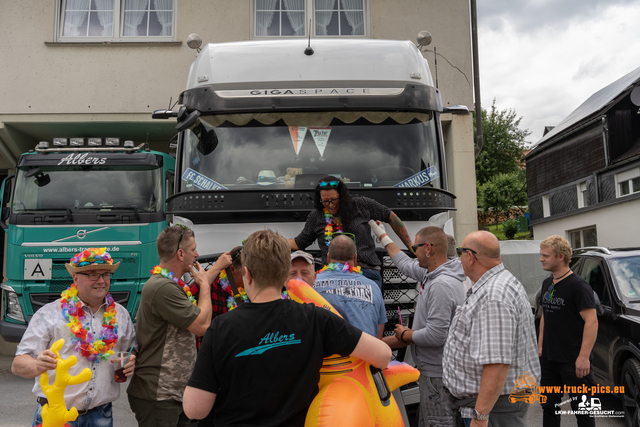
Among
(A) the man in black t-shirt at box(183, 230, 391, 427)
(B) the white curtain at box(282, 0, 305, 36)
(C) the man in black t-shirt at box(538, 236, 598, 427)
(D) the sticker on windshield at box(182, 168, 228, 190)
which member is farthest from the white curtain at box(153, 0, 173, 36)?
(A) the man in black t-shirt at box(183, 230, 391, 427)

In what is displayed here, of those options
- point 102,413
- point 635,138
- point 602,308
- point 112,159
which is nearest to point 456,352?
point 102,413

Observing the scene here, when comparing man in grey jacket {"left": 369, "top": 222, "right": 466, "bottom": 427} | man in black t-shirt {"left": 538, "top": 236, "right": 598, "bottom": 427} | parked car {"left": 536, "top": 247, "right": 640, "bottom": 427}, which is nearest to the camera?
man in grey jacket {"left": 369, "top": 222, "right": 466, "bottom": 427}

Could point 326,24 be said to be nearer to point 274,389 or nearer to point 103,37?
point 103,37

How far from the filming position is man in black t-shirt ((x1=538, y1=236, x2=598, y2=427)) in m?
4.28

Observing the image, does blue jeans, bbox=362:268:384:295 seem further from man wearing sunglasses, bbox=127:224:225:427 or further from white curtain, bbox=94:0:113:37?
white curtain, bbox=94:0:113:37

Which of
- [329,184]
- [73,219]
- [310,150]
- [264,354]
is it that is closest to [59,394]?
[264,354]

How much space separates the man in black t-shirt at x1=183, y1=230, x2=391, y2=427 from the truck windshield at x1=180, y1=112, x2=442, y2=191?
268 cm

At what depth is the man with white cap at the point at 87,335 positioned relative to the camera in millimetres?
2916

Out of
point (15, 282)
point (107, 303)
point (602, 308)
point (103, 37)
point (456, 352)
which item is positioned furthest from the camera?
point (103, 37)

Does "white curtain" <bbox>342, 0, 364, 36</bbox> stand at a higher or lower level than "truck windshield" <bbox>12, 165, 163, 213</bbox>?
higher

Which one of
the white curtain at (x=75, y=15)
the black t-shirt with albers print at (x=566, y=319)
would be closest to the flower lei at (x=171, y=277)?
the black t-shirt with albers print at (x=566, y=319)

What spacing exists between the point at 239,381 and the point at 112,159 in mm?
6781

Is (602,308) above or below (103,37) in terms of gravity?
below

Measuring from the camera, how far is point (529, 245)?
14586mm
